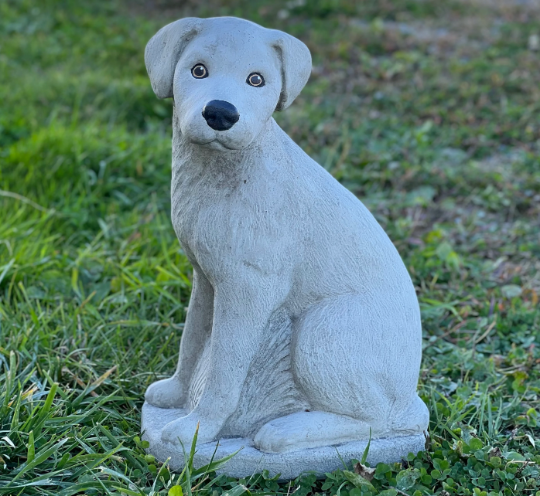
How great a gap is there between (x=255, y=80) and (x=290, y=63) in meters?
0.15

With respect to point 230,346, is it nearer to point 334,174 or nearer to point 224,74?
point 224,74

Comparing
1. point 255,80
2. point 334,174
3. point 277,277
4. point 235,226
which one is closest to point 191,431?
point 277,277

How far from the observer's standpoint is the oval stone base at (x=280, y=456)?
93.7 inches

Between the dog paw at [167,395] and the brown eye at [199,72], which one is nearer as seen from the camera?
the brown eye at [199,72]

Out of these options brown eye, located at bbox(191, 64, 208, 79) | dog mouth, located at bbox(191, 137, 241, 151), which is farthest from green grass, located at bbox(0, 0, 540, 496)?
brown eye, located at bbox(191, 64, 208, 79)

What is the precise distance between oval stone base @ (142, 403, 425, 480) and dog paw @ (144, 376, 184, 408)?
0.18 metres

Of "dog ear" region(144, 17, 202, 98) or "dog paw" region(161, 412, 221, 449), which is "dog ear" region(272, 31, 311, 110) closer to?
"dog ear" region(144, 17, 202, 98)

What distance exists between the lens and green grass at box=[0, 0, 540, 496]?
2.53 meters

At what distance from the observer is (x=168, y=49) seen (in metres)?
2.20

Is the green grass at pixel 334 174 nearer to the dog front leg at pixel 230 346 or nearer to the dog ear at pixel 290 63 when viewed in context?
the dog front leg at pixel 230 346

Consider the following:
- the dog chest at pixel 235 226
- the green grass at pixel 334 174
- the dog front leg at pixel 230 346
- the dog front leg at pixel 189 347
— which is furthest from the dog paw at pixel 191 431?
the dog chest at pixel 235 226

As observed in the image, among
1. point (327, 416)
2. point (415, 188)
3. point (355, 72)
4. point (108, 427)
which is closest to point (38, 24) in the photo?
point (355, 72)

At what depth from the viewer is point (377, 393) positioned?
2406mm

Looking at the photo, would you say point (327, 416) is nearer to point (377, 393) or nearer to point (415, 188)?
point (377, 393)
